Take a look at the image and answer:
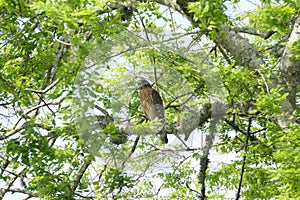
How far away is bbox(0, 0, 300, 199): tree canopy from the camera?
2645 millimetres

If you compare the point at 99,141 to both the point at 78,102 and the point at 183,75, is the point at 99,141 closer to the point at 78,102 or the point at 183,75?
the point at 78,102

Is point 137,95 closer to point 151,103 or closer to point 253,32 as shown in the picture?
point 151,103

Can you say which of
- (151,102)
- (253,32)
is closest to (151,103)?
(151,102)

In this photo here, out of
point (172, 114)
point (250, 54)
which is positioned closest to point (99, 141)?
point (172, 114)

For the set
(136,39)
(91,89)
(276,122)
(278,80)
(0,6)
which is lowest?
(91,89)

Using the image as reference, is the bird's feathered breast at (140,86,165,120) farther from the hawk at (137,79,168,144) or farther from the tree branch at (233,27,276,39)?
the tree branch at (233,27,276,39)

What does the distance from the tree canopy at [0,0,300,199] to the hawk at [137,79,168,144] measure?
0.11 ft

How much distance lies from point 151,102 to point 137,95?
0.25 feet

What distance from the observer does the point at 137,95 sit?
2.58 meters

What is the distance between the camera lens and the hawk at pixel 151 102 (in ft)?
8.39

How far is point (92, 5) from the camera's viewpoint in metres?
3.54

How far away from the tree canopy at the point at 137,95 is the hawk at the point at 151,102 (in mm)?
34

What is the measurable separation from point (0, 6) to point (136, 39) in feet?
6.29

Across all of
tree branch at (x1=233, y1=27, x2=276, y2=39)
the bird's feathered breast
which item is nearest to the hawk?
the bird's feathered breast
